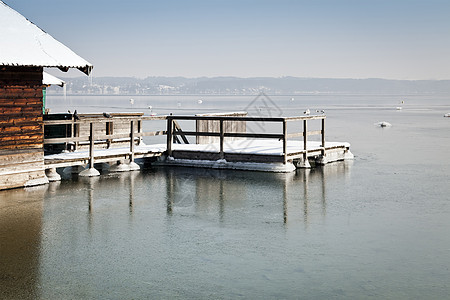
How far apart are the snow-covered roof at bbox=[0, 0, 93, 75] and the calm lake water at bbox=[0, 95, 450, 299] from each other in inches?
123

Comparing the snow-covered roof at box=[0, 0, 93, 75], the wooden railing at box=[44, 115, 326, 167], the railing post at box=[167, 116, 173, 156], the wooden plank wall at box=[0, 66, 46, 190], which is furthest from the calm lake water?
the railing post at box=[167, 116, 173, 156]

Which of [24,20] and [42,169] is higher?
[24,20]

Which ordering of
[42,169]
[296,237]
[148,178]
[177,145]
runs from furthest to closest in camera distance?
[177,145] < [148,178] < [42,169] < [296,237]

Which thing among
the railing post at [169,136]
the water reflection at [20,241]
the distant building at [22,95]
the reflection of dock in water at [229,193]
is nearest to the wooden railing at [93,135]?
the railing post at [169,136]

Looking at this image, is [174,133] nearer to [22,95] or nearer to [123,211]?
[22,95]

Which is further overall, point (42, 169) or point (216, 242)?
point (42, 169)

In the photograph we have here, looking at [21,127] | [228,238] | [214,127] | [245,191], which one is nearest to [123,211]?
[228,238]

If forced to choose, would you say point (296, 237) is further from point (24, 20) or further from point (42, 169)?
point (24, 20)

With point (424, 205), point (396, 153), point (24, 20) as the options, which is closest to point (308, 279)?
point (424, 205)

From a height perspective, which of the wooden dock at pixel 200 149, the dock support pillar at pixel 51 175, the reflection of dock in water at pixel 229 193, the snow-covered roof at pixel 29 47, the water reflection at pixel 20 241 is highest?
the snow-covered roof at pixel 29 47

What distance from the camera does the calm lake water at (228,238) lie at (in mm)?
7371

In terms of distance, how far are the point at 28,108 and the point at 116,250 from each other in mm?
7663

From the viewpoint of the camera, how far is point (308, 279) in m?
7.65

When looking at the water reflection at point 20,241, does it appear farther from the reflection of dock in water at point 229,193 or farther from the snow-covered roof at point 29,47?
the snow-covered roof at point 29,47
